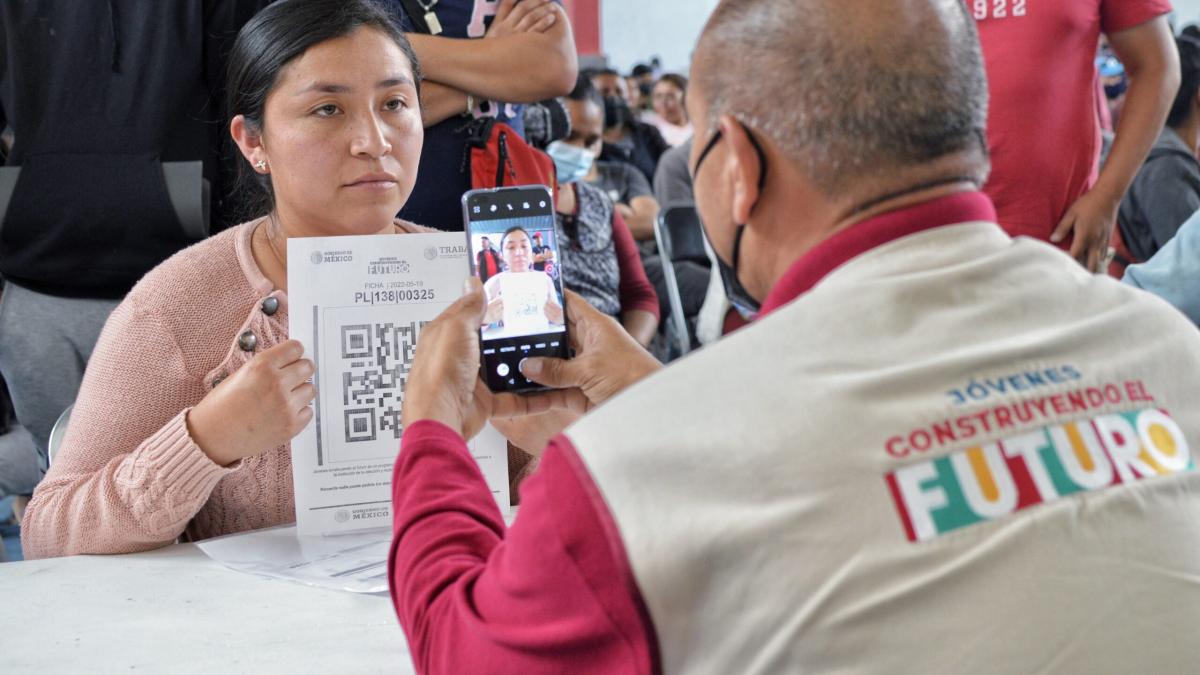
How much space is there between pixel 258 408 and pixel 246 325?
0.80 feet

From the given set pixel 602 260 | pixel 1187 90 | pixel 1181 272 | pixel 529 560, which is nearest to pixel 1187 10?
pixel 1187 90

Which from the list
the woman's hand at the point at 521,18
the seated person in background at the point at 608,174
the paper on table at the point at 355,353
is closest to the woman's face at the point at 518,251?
the paper on table at the point at 355,353

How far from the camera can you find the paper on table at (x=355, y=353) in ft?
4.79

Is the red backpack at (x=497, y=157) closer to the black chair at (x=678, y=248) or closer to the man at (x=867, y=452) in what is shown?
the man at (x=867, y=452)

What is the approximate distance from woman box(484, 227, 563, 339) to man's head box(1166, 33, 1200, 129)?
3.29 m

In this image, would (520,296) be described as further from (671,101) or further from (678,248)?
(671,101)

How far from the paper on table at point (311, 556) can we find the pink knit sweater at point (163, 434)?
7 centimetres

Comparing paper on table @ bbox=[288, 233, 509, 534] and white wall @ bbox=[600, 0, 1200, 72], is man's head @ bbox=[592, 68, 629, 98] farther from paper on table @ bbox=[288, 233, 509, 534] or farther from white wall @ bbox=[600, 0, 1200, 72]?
paper on table @ bbox=[288, 233, 509, 534]

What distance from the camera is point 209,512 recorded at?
1621 mm

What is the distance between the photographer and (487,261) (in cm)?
134

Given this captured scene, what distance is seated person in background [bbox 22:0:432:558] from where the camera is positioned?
1.43 metres

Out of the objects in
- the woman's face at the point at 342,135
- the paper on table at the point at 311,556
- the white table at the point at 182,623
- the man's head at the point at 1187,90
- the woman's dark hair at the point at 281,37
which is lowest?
the white table at the point at 182,623

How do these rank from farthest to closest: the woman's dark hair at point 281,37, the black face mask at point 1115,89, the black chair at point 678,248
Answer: the black face mask at point 1115,89 → the black chair at point 678,248 → the woman's dark hair at point 281,37

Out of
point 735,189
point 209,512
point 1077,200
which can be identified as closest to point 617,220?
point 1077,200
